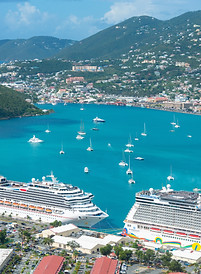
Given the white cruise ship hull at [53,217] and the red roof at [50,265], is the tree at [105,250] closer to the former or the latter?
the red roof at [50,265]

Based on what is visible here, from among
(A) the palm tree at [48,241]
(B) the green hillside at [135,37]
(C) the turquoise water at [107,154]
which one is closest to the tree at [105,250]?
(A) the palm tree at [48,241]

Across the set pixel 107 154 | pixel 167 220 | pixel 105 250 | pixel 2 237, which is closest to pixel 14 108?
pixel 107 154

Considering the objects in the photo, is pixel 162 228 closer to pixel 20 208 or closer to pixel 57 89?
pixel 20 208

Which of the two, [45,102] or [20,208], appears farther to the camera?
[45,102]

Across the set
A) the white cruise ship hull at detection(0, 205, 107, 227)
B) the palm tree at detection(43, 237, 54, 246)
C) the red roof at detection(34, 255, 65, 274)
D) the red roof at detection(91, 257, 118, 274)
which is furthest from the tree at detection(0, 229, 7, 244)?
the red roof at detection(91, 257, 118, 274)

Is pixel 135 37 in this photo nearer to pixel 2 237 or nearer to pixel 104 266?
pixel 2 237

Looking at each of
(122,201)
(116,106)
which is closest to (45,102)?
(116,106)

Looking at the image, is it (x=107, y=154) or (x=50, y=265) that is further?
(x=107, y=154)
